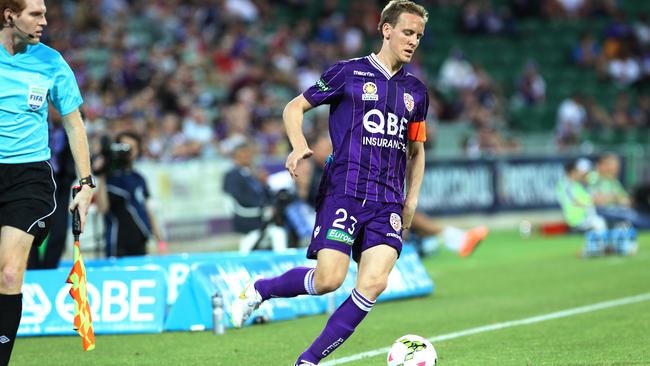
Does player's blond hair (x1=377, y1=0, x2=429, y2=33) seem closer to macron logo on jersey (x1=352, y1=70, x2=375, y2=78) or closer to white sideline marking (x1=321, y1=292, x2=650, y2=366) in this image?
macron logo on jersey (x1=352, y1=70, x2=375, y2=78)

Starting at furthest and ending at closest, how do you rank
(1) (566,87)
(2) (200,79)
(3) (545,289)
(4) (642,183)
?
(1) (566,87) < (4) (642,183) < (2) (200,79) < (3) (545,289)

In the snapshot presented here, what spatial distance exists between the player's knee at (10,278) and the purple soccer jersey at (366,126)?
6.50 feet

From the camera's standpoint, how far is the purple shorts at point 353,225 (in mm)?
7512

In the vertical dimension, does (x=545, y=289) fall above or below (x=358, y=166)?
below

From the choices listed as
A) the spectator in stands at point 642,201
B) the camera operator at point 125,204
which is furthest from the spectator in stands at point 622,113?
the camera operator at point 125,204

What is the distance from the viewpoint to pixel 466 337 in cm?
996

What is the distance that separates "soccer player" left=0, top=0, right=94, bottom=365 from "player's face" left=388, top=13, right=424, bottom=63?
6.77ft

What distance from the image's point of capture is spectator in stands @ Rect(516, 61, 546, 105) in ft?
103

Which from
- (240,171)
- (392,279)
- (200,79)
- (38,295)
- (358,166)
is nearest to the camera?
(358,166)

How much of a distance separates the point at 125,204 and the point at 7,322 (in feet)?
20.9

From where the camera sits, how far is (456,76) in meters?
30.3

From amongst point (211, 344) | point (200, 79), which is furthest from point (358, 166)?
point (200, 79)

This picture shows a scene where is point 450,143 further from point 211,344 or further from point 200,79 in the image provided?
point 211,344

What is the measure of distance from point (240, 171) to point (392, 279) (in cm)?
337
